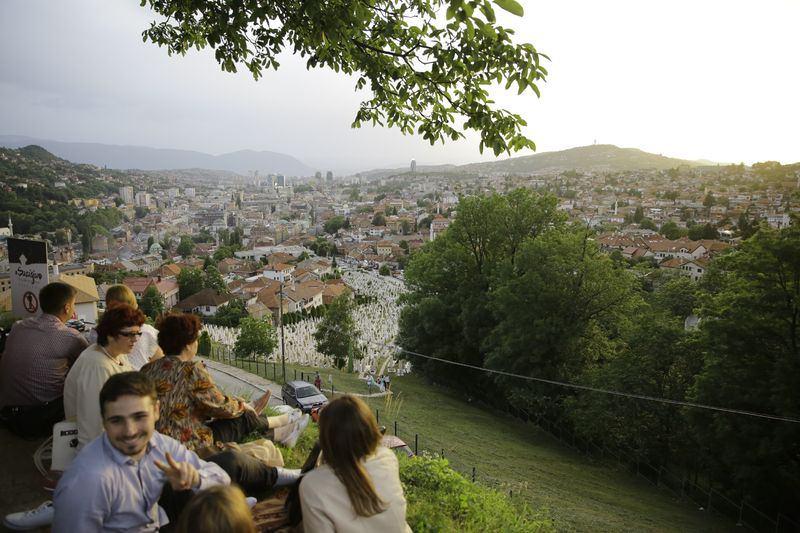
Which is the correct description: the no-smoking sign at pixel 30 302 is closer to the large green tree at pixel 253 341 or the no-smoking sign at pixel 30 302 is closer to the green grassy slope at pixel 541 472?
the green grassy slope at pixel 541 472

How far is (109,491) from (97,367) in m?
1.08

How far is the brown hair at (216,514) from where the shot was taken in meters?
1.36

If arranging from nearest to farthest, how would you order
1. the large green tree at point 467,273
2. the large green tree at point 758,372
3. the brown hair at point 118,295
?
the brown hair at point 118,295 < the large green tree at point 758,372 < the large green tree at point 467,273

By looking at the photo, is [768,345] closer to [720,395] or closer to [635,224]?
[720,395]

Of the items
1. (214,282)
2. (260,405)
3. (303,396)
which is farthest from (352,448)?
(214,282)

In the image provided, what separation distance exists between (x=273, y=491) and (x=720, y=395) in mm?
10633

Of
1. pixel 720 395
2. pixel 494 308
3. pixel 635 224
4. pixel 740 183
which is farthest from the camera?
pixel 740 183

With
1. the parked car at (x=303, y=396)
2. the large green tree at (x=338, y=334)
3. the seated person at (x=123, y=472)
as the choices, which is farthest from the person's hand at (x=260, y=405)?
the large green tree at (x=338, y=334)

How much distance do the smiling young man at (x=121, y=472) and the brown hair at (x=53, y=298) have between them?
193 cm

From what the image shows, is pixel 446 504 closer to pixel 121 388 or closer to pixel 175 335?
pixel 175 335

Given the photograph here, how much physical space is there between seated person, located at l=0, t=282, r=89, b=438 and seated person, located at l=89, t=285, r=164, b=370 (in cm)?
26

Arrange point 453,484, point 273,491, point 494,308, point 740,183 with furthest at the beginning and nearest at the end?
point 740,183
point 494,308
point 453,484
point 273,491

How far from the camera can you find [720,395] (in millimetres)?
10211

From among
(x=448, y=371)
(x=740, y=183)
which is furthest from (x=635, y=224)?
(x=448, y=371)
